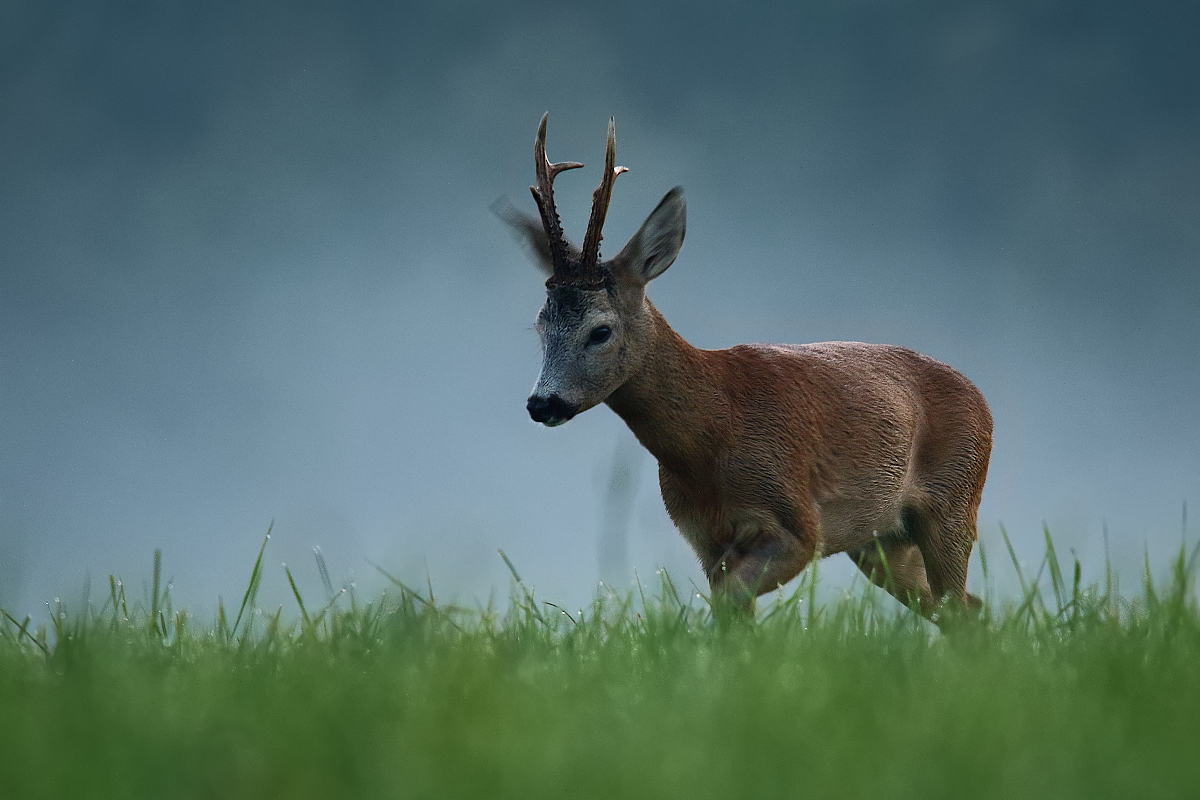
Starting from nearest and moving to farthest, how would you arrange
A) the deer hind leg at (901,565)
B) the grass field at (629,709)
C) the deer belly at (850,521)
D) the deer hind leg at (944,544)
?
1. the grass field at (629,709)
2. the deer belly at (850,521)
3. the deer hind leg at (944,544)
4. the deer hind leg at (901,565)

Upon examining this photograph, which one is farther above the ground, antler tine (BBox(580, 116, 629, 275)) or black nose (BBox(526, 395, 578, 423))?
antler tine (BBox(580, 116, 629, 275))

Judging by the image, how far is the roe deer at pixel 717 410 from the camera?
4.91 m

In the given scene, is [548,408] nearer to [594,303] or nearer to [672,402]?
[594,303]

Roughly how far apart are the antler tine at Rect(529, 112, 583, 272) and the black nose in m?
0.62

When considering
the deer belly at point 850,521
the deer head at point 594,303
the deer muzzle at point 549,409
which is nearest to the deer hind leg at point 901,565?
the deer belly at point 850,521

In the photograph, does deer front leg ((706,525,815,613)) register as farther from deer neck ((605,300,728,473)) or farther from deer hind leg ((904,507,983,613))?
deer hind leg ((904,507,983,613))

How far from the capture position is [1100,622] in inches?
139

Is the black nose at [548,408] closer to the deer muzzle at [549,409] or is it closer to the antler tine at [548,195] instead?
the deer muzzle at [549,409]

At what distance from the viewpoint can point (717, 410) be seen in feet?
16.8

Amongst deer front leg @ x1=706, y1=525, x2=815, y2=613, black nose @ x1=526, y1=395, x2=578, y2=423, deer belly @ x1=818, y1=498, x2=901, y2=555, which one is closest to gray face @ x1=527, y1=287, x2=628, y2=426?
black nose @ x1=526, y1=395, x2=578, y2=423

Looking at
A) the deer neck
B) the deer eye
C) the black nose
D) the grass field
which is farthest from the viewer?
the deer neck

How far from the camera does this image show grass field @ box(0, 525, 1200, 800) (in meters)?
1.83

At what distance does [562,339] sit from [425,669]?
92.5 inches

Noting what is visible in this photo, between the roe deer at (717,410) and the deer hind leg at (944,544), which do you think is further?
the deer hind leg at (944,544)
